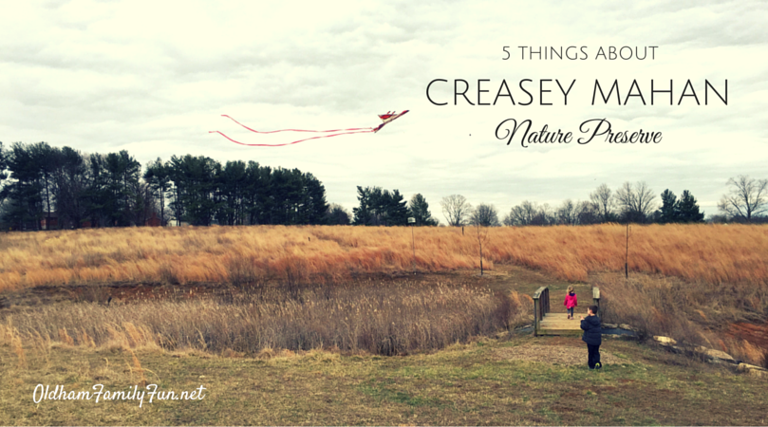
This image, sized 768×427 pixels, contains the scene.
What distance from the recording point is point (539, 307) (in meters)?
11.0

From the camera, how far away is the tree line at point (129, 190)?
47406 millimetres

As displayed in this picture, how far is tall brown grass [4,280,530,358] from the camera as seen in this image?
34.2ft

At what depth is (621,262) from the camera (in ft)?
65.3

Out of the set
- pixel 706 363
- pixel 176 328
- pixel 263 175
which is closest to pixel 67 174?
pixel 263 175

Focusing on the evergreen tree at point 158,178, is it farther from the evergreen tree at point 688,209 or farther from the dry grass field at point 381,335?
the evergreen tree at point 688,209

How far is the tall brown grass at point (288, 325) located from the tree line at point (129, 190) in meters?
39.7

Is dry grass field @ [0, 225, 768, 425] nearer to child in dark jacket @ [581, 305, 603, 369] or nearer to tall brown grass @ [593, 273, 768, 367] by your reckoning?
tall brown grass @ [593, 273, 768, 367]

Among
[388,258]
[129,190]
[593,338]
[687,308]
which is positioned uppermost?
[129,190]

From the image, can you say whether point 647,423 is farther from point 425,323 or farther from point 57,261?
point 57,261

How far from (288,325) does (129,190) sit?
46857mm

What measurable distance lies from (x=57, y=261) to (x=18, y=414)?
18.8 m

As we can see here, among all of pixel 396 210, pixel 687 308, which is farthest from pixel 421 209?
pixel 687 308

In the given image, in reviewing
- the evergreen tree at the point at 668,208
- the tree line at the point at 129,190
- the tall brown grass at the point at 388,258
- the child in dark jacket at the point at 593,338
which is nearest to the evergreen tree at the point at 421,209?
the tree line at the point at 129,190

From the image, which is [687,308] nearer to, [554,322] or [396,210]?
[554,322]
